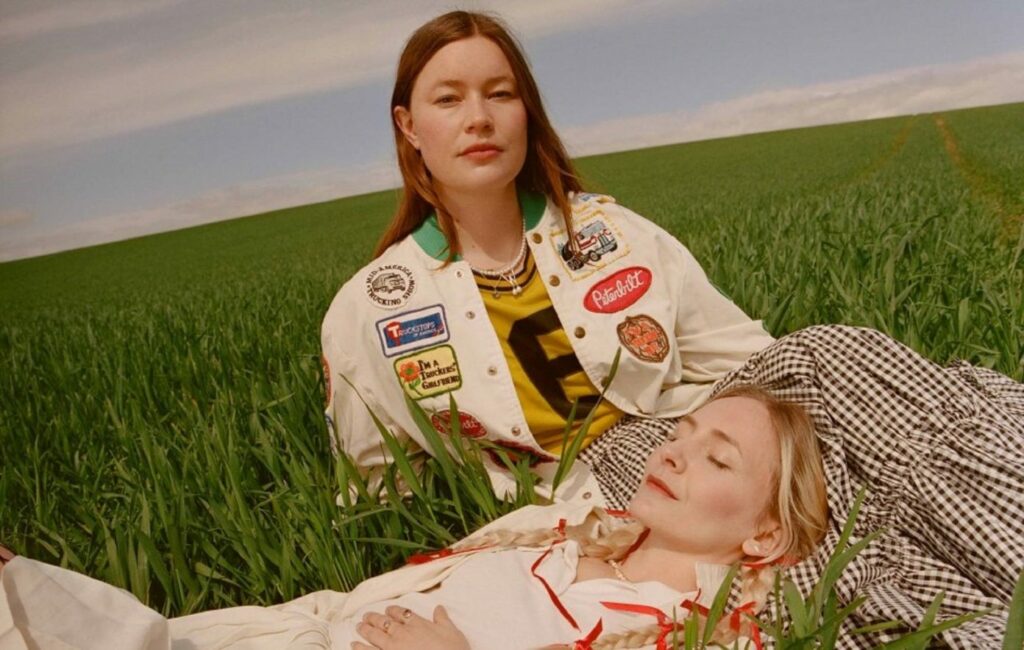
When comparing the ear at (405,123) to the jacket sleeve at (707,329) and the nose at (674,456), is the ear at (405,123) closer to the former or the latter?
the jacket sleeve at (707,329)

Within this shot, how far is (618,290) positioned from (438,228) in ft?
1.27

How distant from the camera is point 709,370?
1.96m

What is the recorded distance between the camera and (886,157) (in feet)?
45.8

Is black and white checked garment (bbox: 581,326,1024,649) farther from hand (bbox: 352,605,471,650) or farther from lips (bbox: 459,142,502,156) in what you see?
lips (bbox: 459,142,502,156)

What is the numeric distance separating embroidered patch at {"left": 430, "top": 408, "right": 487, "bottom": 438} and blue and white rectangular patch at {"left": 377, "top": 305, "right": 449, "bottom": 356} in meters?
0.14

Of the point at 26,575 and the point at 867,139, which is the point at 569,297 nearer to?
the point at 26,575

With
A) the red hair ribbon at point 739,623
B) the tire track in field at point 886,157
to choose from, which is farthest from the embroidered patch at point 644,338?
the tire track in field at point 886,157

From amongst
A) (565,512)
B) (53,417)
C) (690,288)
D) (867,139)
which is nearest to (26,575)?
(565,512)

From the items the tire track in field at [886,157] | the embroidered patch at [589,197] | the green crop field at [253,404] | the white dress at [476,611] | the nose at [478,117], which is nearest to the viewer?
the white dress at [476,611]

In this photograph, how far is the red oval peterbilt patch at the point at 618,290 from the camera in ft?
6.20

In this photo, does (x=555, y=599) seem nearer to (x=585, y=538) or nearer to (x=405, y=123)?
(x=585, y=538)

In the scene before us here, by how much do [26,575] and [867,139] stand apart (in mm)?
19648

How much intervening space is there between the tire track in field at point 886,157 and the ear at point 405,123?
7881 mm

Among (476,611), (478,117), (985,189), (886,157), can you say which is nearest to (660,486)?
(476,611)
